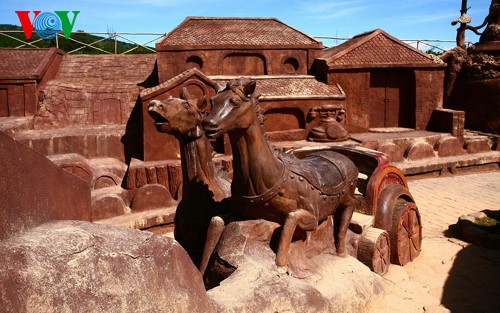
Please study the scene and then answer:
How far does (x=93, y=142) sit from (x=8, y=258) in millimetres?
9048

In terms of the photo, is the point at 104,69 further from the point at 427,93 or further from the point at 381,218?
the point at 381,218

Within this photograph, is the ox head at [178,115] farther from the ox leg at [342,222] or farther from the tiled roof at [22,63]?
the tiled roof at [22,63]

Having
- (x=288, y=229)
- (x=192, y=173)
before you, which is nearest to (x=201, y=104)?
(x=192, y=173)

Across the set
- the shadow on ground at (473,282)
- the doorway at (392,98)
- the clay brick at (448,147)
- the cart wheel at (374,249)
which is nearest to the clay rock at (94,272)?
the cart wheel at (374,249)

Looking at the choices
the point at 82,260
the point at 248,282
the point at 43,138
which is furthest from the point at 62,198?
the point at 43,138

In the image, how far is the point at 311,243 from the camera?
4.09 meters

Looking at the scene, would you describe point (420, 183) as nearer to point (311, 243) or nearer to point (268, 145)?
point (311, 243)

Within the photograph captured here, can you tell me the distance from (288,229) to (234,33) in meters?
10.1

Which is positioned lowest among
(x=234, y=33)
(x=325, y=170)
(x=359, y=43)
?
Answer: (x=325, y=170)

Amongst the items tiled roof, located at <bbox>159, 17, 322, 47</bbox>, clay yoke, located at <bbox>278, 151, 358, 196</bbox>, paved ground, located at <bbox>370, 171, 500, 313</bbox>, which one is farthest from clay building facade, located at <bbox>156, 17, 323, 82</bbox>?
clay yoke, located at <bbox>278, 151, 358, 196</bbox>

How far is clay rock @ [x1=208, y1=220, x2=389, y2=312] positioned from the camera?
2.89 m

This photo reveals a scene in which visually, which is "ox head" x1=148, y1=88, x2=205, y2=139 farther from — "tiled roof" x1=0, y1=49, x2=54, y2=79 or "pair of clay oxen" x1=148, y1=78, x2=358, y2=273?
"tiled roof" x1=0, y1=49, x2=54, y2=79

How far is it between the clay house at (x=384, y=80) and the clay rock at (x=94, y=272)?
1040 centimetres

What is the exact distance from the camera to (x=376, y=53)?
1236 cm
